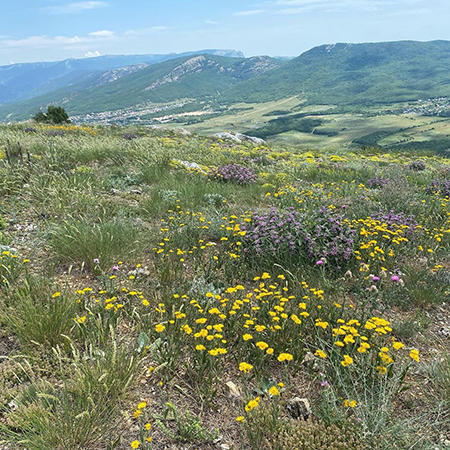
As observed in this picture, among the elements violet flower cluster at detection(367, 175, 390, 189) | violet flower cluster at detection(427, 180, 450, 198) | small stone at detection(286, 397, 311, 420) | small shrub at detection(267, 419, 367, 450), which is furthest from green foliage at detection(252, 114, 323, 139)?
small shrub at detection(267, 419, 367, 450)

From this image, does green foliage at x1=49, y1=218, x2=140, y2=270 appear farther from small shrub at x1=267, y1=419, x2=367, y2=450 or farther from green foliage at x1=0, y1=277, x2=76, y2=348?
small shrub at x1=267, y1=419, x2=367, y2=450

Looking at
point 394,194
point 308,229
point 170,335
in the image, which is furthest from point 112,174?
point 394,194

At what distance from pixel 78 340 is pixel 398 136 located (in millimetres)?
144076

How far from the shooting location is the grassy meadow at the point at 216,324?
2504 millimetres

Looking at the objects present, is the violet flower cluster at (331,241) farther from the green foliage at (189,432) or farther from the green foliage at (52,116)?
the green foliage at (52,116)

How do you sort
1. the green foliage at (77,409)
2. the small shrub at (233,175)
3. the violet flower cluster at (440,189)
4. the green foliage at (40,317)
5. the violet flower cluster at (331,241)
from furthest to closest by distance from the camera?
the small shrub at (233,175) < the violet flower cluster at (440,189) < the violet flower cluster at (331,241) < the green foliage at (40,317) < the green foliage at (77,409)

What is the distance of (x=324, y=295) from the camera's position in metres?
4.02

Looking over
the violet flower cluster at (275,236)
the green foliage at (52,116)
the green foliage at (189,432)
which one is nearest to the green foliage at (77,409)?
the green foliage at (189,432)

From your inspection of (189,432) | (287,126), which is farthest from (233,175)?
(287,126)

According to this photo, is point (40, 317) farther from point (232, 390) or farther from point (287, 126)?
point (287, 126)

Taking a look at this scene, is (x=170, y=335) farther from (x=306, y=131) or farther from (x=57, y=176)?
(x=306, y=131)

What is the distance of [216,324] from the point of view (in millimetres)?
3463

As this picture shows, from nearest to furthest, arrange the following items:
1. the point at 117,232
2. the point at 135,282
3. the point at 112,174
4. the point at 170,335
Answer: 1. the point at 170,335
2. the point at 135,282
3. the point at 117,232
4. the point at 112,174

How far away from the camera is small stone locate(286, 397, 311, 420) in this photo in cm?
272
